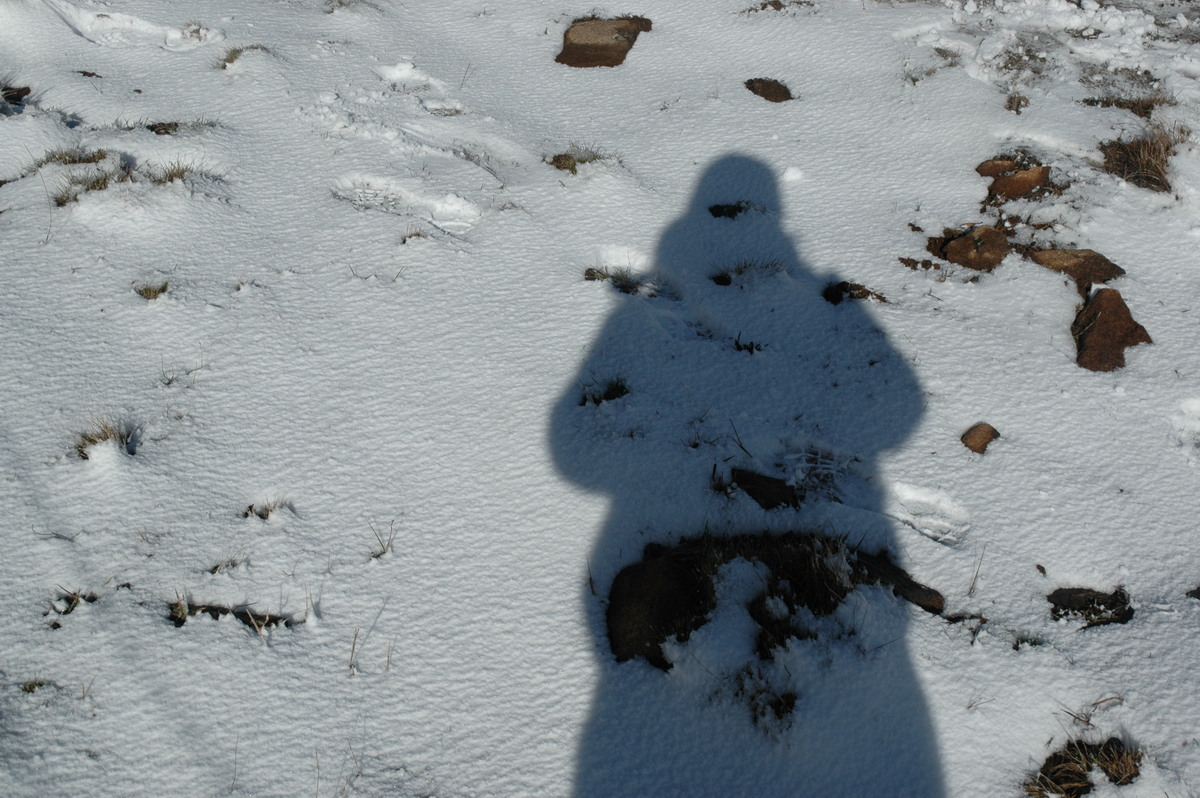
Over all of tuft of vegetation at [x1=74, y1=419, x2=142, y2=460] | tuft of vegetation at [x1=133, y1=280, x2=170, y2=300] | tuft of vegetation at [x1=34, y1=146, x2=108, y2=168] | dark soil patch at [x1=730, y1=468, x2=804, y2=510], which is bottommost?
dark soil patch at [x1=730, y1=468, x2=804, y2=510]

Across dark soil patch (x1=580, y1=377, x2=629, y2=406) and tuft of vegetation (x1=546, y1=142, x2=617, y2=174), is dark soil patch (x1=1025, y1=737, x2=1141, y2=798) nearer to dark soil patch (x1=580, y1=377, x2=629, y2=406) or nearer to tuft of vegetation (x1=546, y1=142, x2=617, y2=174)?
dark soil patch (x1=580, y1=377, x2=629, y2=406)

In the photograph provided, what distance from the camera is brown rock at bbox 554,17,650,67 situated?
19.4 feet

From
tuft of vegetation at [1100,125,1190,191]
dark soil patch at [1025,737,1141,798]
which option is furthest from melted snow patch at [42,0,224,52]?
dark soil patch at [1025,737,1141,798]

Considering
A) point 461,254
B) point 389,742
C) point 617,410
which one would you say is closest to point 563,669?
point 389,742

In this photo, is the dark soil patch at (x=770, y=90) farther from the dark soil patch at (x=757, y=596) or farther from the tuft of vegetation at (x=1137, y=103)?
the dark soil patch at (x=757, y=596)

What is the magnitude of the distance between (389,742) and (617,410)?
1.61 m

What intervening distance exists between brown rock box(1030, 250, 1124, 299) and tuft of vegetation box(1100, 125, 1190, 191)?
825 millimetres

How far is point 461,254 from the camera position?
13.4ft

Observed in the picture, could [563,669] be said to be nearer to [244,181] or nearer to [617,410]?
[617,410]

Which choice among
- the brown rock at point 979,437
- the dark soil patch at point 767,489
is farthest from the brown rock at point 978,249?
the dark soil patch at point 767,489

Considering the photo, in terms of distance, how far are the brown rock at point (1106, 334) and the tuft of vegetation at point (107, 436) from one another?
4.18 metres

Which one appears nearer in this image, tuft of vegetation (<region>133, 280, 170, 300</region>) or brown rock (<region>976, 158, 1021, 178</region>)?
tuft of vegetation (<region>133, 280, 170, 300</region>)

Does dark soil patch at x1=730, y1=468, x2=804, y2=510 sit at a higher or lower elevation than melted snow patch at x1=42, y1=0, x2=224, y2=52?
lower

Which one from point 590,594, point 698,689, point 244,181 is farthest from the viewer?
point 244,181
